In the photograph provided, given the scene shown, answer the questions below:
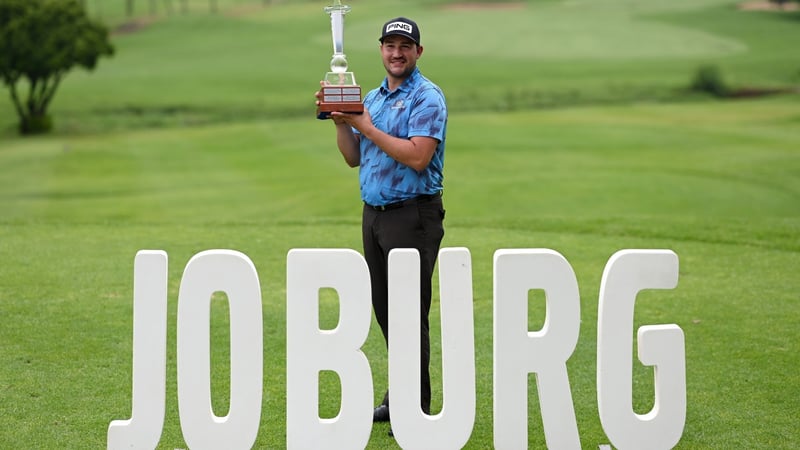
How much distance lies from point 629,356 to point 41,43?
26.9 m

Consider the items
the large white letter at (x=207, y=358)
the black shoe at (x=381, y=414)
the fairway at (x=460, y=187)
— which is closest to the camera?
the large white letter at (x=207, y=358)

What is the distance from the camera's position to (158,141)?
25000mm

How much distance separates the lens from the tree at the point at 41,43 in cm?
2847

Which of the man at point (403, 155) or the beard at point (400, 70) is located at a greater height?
the beard at point (400, 70)

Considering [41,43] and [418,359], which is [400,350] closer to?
[418,359]

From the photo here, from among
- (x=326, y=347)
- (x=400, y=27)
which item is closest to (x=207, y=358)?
(x=326, y=347)

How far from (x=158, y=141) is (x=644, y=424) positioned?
2172cm

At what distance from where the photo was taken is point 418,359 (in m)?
4.39

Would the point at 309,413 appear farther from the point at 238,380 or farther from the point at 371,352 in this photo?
the point at 371,352

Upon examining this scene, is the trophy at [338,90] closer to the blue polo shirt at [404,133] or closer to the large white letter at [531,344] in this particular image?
the blue polo shirt at [404,133]

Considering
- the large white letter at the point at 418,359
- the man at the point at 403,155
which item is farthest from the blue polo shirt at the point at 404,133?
the large white letter at the point at 418,359

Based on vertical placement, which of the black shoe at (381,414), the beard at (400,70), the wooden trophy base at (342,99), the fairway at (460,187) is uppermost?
the beard at (400,70)

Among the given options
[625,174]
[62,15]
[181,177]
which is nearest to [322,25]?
[62,15]

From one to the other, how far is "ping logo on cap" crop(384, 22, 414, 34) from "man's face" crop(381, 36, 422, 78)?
54 mm
